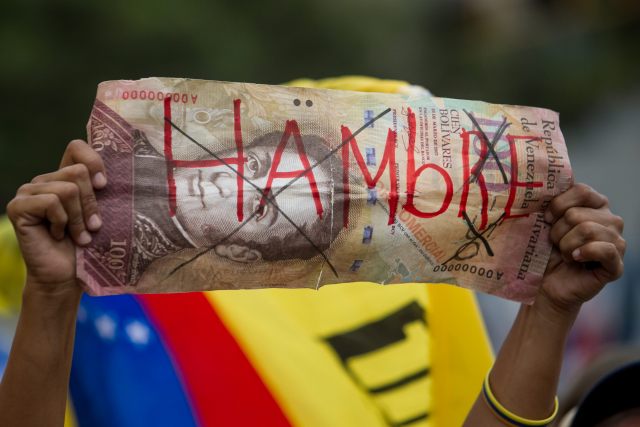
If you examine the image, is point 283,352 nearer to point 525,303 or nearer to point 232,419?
point 232,419

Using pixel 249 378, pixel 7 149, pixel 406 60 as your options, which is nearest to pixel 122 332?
pixel 249 378

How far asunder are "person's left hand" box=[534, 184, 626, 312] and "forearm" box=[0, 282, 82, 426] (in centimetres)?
96

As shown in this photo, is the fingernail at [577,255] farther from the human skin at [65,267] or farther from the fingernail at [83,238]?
the fingernail at [83,238]

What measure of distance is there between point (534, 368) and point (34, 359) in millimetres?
1003

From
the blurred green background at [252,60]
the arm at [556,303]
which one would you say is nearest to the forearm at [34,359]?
the arm at [556,303]

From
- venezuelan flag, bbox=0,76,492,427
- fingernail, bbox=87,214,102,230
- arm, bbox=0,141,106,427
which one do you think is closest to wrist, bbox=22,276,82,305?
arm, bbox=0,141,106,427

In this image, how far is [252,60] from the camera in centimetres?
919

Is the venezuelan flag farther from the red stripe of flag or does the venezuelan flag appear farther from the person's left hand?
the person's left hand

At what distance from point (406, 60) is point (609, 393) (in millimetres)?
12315

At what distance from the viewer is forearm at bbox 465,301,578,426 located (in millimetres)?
1758

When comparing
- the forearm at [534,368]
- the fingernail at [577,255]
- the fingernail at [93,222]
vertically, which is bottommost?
the forearm at [534,368]

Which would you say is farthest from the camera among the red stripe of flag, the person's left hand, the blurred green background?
the blurred green background

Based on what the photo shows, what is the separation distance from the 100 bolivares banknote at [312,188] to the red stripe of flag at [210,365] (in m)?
0.41

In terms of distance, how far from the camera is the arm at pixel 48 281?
145 centimetres
